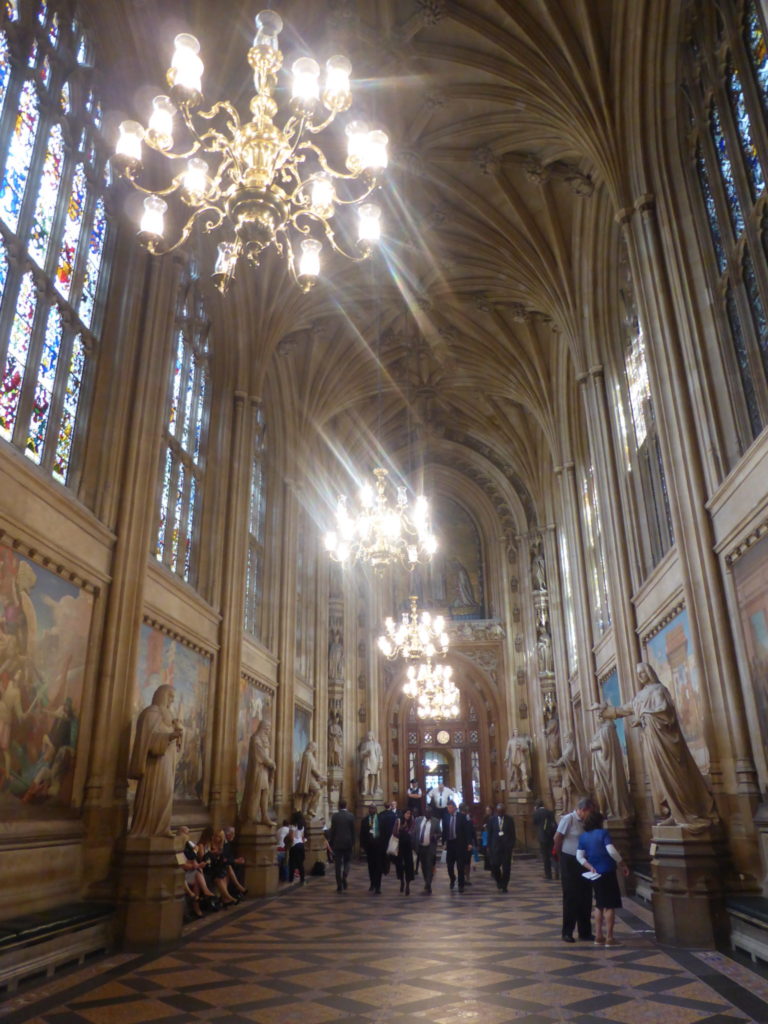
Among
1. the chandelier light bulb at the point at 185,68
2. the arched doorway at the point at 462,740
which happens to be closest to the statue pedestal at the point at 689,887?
the chandelier light bulb at the point at 185,68

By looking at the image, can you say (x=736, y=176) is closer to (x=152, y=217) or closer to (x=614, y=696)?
(x=152, y=217)

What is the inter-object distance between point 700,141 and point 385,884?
13.1 metres

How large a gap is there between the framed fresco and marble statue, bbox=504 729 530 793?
6936 mm

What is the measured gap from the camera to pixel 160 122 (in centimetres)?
639

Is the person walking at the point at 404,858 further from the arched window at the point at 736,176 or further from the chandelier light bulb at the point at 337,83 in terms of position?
the chandelier light bulb at the point at 337,83

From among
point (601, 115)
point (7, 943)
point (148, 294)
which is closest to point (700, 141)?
point (601, 115)

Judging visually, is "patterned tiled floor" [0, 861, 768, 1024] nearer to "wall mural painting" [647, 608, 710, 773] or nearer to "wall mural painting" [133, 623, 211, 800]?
"wall mural painting" [647, 608, 710, 773]

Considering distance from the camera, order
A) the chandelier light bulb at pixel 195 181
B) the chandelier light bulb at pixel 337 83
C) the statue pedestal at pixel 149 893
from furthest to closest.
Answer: the statue pedestal at pixel 149 893, the chandelier light bulb at pixel 195 181, the chandelier light bulb at pixel 337 83

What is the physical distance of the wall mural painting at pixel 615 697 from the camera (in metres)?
14.0

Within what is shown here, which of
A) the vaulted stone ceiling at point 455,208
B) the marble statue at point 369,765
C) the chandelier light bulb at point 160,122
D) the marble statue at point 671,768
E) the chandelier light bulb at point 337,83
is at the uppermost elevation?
the vaulted stone ceiling at point 455,208

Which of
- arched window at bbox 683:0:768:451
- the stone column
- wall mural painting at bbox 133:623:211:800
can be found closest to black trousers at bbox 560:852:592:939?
the stone column

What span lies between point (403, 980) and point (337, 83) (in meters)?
7.35

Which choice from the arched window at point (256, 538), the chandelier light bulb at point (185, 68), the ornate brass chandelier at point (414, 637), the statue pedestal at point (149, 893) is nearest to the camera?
→ the chandelier light bulb at point (185, 68)

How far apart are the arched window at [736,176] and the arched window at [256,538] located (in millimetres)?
10488
